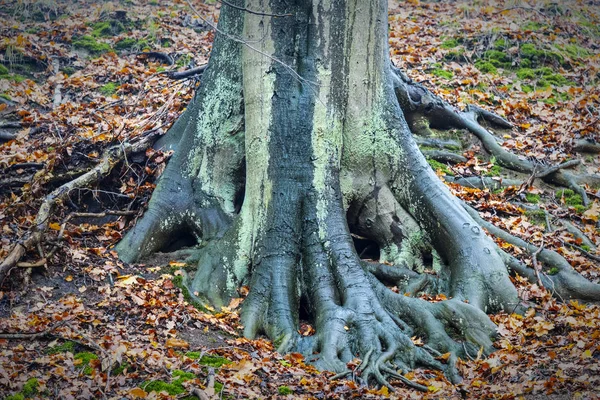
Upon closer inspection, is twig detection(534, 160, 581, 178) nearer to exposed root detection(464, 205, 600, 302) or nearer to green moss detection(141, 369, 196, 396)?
exposed root detection(464, 205, 600, 302)

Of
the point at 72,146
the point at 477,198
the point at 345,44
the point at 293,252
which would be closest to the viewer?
the point at 293,252

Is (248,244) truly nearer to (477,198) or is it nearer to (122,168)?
(122,168)

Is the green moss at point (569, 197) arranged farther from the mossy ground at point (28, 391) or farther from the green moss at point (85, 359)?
the mossy ground at point (28, 391)

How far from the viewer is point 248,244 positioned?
6402 millimetres

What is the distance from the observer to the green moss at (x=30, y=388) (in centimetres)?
399

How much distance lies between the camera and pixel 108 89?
10.3 metres

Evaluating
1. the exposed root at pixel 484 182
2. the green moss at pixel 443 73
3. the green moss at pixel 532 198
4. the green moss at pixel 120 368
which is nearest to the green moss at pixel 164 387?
the green moss at pixel 120 368

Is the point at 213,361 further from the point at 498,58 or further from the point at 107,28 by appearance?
the point at 107,28

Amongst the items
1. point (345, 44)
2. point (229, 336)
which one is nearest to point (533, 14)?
point (345, 44)

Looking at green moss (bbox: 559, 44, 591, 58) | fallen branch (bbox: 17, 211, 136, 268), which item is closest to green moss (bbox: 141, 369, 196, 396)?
fallen branch (bbox: 17, 211, 136, 268)

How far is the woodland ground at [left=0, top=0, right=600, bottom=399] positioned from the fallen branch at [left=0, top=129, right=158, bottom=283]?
5.0 inches

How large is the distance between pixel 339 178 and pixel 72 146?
133 inches

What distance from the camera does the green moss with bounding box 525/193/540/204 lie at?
8.20m

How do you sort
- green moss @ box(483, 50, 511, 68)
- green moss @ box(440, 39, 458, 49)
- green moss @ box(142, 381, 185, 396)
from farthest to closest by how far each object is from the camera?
green moss @ box(440, 39, 458, 49)
green moss @ box(483, 50, 511, 68)
green moss @ box(142, 381, 185, 396)
